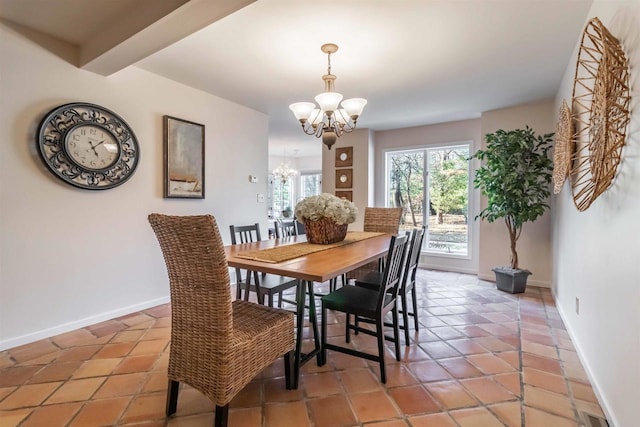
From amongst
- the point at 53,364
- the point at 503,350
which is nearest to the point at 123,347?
the point at 53,364

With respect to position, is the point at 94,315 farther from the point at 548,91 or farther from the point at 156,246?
the point at 548,91

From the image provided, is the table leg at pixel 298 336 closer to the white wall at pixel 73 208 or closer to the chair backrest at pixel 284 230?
the chair backrest at pixel 284 230

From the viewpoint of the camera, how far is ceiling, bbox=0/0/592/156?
6.68 feet

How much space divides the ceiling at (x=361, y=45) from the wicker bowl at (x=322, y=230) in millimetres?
1431

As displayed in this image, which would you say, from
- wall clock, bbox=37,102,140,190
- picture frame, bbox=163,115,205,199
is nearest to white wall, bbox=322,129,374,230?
picture frame, bbox=163,115,205,199

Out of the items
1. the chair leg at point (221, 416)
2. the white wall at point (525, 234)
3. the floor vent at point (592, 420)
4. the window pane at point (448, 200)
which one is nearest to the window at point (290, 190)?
the window pane at point (448, 200)

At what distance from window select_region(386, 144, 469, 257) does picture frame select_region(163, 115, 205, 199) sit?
331 centimetres

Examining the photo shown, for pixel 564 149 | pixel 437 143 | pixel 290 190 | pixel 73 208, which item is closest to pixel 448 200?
pixel 437 143

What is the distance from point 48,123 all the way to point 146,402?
85.0 inches

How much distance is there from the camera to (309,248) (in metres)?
2.25

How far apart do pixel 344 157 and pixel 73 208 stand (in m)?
3.99

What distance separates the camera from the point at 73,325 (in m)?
2.59

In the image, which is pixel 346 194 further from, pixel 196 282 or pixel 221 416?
pixel 221 416

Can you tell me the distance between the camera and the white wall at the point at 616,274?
134cm
